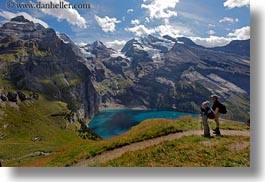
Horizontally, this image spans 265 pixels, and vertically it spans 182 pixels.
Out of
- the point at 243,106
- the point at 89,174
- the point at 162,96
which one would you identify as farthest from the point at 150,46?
the point at 89,174

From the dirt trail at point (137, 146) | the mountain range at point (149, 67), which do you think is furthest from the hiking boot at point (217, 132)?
the mountain range at point (149, 67)

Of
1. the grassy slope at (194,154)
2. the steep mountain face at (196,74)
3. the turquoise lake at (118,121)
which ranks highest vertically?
the steep mountain face at (196,74)

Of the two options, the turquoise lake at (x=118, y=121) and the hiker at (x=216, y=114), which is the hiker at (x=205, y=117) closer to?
the hiker at (x=216, y=114)

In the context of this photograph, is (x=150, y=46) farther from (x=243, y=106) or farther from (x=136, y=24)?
(x=243, y=106)

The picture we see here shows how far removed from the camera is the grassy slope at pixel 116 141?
9.59m

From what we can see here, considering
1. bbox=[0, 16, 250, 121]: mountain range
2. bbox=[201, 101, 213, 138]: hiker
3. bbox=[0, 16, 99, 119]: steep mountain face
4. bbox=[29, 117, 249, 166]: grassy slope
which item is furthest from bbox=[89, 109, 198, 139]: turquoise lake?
bbox=[201, 101, 213, 138]: hiker

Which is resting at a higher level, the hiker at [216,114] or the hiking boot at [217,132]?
the hiker at [216,114]

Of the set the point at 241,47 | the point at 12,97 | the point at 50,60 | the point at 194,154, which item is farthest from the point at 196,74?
the point at 12,97

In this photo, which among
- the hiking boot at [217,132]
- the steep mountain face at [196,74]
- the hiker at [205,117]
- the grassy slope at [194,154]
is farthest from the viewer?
the steep mountain face at [196,74]

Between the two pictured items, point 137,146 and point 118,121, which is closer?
point 137,146

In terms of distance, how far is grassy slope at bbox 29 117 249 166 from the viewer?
31.5ft

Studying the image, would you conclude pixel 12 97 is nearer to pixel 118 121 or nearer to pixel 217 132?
pixel 118 121

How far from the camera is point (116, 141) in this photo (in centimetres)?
995

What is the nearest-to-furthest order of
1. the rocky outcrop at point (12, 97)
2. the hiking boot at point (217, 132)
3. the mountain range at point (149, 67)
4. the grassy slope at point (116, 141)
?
the hiking boot at point (217, 132) → the grassy slope at point (116, 141) → the mountain range at point (149, 67) → the rocky outcrop at point (12, 97)
